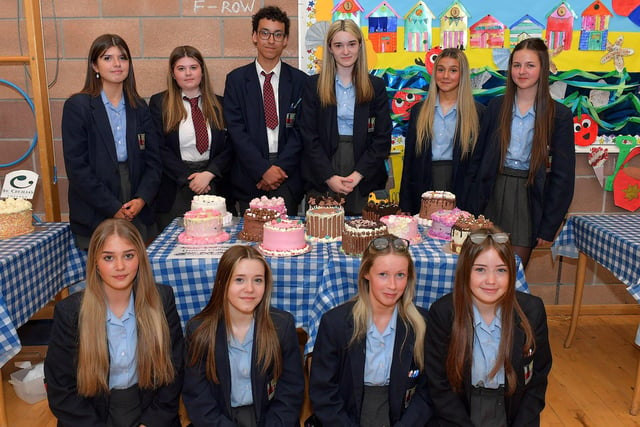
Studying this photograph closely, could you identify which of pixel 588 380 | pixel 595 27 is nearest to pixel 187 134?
pixel 588 380

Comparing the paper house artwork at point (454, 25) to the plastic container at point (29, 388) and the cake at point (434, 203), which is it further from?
the plastic container at point (29, 388)

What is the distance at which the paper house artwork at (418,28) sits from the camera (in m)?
3.99

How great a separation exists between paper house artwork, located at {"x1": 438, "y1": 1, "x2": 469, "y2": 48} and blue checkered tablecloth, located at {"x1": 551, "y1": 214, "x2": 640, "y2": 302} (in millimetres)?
1449

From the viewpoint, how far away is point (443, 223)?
112 inches

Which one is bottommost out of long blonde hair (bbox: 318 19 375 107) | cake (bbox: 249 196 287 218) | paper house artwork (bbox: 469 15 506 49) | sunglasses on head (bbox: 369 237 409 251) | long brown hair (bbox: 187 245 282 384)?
long brown hair (bbox: 187 245 282 384)

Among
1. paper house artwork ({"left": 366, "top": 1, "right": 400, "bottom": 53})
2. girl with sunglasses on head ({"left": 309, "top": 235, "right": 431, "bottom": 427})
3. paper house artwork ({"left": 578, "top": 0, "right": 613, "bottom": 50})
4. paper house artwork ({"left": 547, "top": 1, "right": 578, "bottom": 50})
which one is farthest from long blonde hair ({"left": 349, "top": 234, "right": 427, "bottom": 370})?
paper house artwork ({"left": 578, "top": 0, "right": 613, "bottom": 50})

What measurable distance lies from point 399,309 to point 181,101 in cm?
201

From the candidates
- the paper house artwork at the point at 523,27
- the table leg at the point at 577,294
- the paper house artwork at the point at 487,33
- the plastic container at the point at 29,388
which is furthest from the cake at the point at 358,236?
the paper house artwork at the point at 523,27

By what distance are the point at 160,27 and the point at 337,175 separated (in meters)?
1.68

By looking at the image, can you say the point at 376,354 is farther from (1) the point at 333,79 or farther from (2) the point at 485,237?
(1) the point at 333,79

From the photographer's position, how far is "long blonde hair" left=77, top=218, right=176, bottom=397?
7.09 ft

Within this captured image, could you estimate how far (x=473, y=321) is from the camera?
7.42 ft

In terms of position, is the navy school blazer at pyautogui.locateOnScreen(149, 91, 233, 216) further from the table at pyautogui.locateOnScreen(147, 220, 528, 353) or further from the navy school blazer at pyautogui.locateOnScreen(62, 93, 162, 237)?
the table at pyautogui.locateOnScreen(147, 220, 528, 353)

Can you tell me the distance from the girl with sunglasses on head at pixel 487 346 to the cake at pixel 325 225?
2.43 feet
